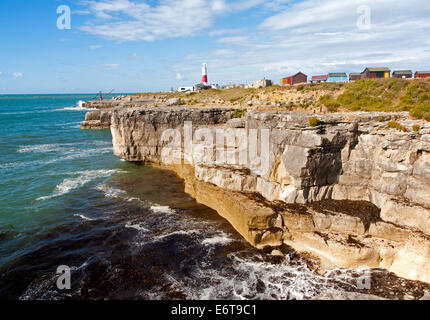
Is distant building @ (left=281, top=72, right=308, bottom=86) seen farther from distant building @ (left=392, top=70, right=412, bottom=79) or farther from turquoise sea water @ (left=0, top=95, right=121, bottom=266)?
turquoise sea water @ (left=0, top=95, right=121, bottom=266)

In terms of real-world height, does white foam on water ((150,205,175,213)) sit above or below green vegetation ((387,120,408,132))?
below

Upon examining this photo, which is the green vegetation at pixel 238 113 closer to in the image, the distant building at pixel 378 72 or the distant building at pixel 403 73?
the distant building at pixel 378 72

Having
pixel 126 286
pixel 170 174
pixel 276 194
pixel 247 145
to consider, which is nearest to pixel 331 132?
pixel 276 194

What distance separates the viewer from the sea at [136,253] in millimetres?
12250

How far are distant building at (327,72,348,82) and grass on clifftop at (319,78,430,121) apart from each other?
543 inches

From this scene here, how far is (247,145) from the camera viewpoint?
70.0 feet

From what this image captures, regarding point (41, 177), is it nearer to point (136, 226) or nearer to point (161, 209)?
point (161, 209)

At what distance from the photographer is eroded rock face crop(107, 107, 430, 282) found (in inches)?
528

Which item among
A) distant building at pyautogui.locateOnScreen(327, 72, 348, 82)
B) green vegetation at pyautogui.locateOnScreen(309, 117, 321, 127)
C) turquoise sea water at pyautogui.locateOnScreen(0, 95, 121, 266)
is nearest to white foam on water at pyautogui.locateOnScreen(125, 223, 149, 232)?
turquoise sea water at pyautogui.locateOnScreen(0, 95, 121, 266)

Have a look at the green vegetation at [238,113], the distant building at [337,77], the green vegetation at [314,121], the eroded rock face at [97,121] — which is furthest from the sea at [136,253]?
the eroded rock face at [97,121]

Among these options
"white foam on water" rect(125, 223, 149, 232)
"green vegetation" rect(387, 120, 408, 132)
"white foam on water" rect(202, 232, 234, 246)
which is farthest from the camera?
"white foam on water" rect(125, 223, 149, 232)
